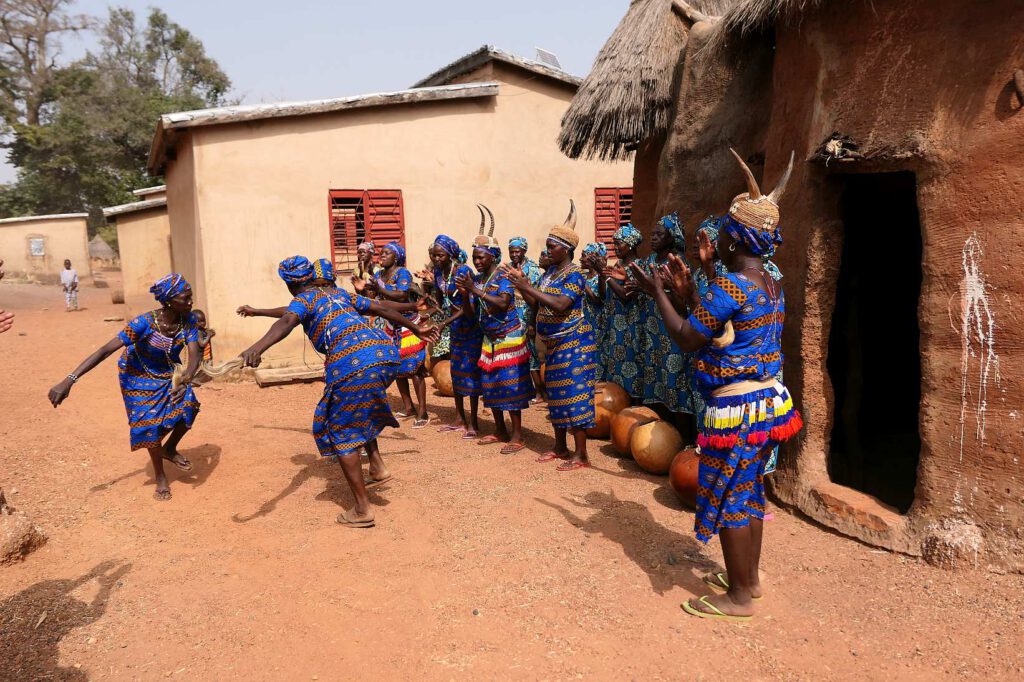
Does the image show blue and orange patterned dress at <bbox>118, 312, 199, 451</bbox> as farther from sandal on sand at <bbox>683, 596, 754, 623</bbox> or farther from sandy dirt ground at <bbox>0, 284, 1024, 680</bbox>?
sandal on sand at <bbox>683, 596, 754, 623</bbox>

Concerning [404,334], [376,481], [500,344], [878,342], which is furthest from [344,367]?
[878,342]

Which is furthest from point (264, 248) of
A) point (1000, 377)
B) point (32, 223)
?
point (32, 223)

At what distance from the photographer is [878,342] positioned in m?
7.43

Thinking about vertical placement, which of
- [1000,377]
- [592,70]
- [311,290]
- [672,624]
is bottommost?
[672,624]

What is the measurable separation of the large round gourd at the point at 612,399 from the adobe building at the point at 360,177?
16.5 feet

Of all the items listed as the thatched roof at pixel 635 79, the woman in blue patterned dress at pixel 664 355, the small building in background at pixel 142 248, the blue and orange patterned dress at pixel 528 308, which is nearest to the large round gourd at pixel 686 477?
the woman in blue patterned dress at pixel 664 355

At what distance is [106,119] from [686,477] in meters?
31.0

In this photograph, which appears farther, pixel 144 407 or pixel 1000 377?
pixel 144 407

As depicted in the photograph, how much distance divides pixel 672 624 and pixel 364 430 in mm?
2392

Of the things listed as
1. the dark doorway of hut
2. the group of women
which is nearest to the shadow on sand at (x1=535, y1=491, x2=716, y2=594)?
the group of women

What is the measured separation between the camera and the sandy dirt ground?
325cm

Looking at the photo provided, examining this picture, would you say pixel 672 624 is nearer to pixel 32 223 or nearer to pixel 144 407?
pixel 144 407

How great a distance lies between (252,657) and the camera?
331 centimetres

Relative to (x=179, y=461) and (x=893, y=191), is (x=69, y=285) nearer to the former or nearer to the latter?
(x=179, y=461)
